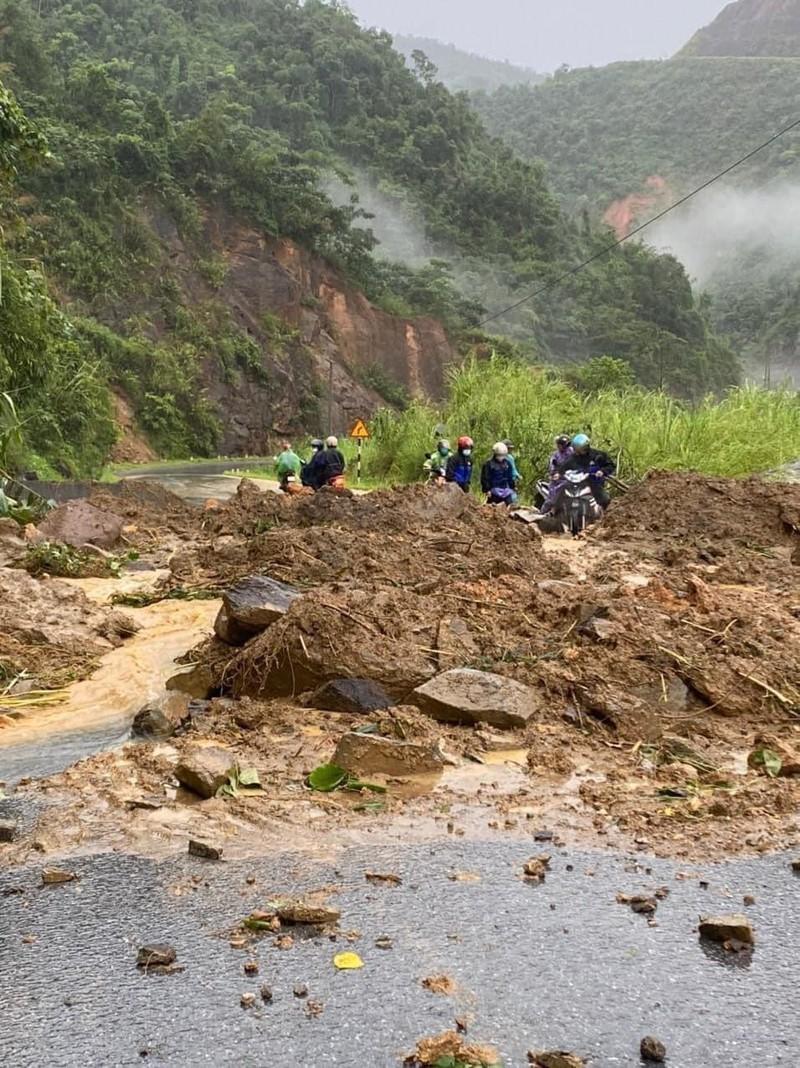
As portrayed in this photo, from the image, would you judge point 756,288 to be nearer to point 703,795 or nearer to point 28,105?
point 28,105

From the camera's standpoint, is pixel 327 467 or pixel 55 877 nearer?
pixel 55 877

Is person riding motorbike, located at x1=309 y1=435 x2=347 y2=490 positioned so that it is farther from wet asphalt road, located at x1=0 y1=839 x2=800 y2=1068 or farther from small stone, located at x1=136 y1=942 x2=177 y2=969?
small stone, located at x1=136 y1=942 x2=177 y2=969

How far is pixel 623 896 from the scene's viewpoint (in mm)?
3779

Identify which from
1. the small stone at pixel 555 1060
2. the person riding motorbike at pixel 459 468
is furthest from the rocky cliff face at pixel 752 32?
the small stone at pixel 555 1060

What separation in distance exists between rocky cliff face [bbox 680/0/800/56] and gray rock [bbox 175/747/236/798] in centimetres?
17168

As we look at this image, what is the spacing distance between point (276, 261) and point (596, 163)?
83.1 metres

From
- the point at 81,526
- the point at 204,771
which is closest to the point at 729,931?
the point at 204,771

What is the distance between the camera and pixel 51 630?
8062 millimetres

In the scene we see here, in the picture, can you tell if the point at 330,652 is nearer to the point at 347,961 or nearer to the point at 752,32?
the point at 347,961

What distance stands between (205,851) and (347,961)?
1006 millimetres

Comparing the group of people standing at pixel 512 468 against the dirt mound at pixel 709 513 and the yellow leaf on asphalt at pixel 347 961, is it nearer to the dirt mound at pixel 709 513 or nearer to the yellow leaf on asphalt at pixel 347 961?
the dirt mound at pixel 709 513

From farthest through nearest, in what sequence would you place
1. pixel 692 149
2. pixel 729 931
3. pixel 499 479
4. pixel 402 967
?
pixel 692 149
pixel 499 479
pixel 729 931
pixel 402 967

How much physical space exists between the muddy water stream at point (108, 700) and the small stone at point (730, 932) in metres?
3.48

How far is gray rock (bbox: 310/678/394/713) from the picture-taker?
6.03 meters
